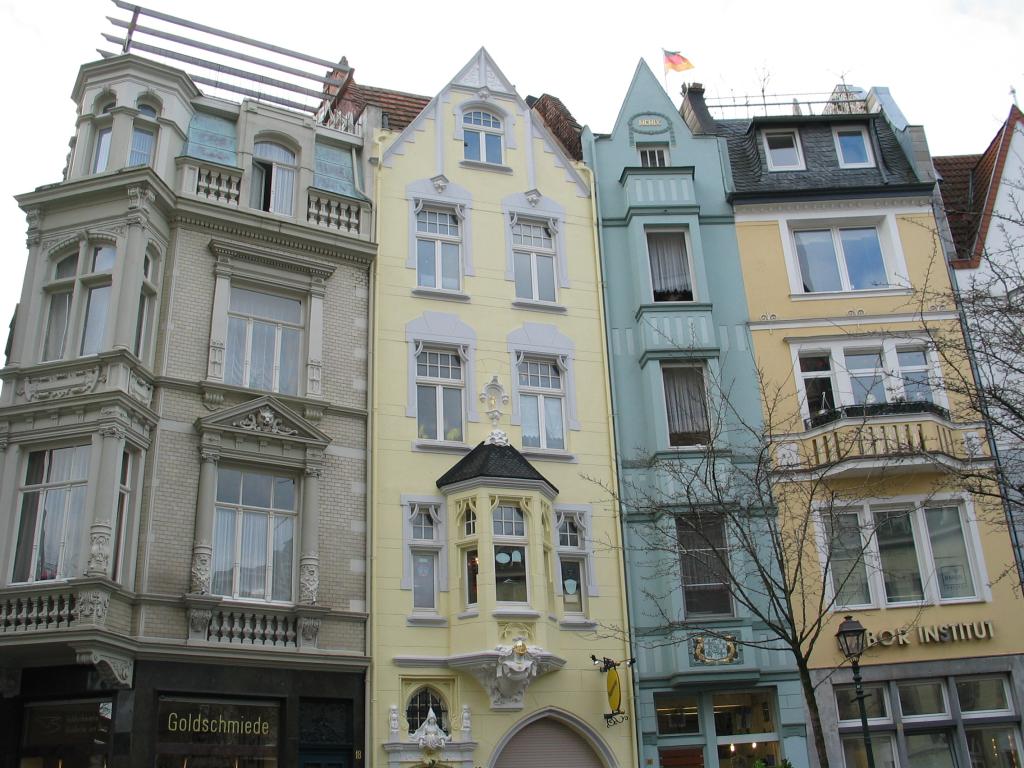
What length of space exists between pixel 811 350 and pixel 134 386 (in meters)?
14.7

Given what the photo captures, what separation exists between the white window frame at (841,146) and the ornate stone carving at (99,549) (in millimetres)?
19419

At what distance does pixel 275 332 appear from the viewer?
21.4 m

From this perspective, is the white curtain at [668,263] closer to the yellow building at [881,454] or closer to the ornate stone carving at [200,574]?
the yellow building at [881,454]

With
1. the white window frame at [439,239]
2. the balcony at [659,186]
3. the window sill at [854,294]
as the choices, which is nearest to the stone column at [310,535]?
the white window frame at [439,239]

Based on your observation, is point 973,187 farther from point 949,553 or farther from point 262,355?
point 262,355

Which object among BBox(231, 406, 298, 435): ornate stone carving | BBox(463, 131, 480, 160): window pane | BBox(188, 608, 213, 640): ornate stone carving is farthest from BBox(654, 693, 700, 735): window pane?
BBox(463, 131, 480, 160): window pane

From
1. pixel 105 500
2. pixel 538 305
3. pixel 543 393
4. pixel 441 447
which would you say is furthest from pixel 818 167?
pixel 105 500

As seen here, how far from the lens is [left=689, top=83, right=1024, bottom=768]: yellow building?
70.0 feet

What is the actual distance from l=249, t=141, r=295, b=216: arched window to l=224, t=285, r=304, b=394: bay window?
2.12 meters

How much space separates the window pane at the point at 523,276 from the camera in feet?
79.6

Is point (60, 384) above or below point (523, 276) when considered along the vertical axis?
below

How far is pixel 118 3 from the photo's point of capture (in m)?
23.0

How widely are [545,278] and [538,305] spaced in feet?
3.30

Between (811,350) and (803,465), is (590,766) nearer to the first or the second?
(803,465)
